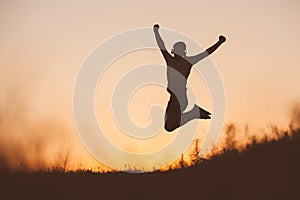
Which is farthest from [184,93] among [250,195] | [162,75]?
[250,195]

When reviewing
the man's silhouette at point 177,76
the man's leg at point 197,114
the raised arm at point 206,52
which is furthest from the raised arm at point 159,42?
the man's leg at point 197,114

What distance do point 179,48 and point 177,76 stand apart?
1.71 feet

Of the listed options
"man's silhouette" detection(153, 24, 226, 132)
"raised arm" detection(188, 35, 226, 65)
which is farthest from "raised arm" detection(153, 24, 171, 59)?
"raised arm" detection(188, 35, 226, 65)

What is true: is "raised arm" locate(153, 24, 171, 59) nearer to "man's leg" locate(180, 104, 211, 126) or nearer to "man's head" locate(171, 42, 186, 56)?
"man's head" locate(171, 42, 186, 56)

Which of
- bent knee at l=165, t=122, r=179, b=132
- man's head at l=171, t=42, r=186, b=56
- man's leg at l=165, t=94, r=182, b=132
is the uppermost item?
man's head at l=171, t=42, r=186, b=56

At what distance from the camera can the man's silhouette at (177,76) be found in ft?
30.7

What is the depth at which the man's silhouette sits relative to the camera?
9359 millimetres

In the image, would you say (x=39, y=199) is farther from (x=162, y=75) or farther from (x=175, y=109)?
(x=175, y=109)

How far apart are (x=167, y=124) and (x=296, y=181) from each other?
6112 millimetres

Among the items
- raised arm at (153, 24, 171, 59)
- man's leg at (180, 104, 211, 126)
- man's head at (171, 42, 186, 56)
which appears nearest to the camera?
man's head at (171, 42, 186, 56)

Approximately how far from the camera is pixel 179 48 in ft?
30.2

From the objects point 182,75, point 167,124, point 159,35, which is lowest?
point 167,124

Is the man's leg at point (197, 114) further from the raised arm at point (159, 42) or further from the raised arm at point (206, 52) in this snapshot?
the raised arm at point (159, 42)

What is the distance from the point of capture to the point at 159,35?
959cm
